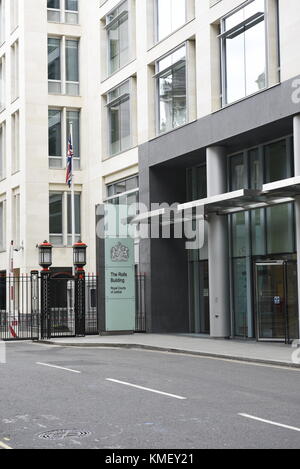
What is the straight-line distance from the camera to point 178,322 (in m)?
31.4

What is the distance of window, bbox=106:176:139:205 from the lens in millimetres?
33938

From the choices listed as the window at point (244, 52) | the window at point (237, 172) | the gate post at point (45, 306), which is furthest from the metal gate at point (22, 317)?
the window at point (244, 52)

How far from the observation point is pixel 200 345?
78.6 ft

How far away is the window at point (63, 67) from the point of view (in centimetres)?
4350

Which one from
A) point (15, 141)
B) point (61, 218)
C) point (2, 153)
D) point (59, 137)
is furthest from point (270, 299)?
point (2, 153)

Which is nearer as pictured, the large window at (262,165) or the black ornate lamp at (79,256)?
the large window at (262,165)

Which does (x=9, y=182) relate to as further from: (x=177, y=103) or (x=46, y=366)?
(x=46, y=366)

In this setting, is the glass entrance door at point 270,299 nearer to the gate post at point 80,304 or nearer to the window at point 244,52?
the window at point 244,52

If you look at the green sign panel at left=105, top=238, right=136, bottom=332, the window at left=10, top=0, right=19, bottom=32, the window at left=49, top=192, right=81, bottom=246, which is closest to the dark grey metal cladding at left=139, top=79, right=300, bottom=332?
the green sign panel at left=105, top=238, right=136, bottom=332

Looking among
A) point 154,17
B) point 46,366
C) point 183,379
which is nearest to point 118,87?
point 154,17

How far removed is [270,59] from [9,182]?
81.9ft

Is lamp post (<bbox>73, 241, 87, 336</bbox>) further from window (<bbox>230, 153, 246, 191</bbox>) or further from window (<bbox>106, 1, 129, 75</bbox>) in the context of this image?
window (<bbox>106, 1, 129, 75</bbox>)

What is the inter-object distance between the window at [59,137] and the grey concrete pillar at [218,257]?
58.2ft
